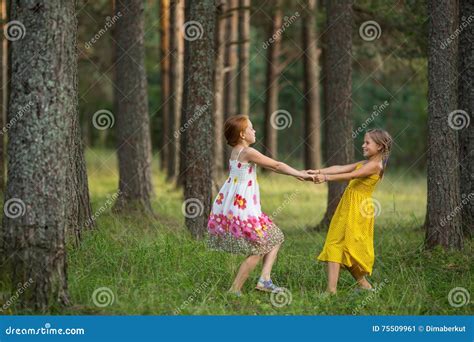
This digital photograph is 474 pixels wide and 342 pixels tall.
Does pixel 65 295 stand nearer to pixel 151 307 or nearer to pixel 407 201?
pixel 151 307

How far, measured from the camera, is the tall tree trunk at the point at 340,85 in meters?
12.2

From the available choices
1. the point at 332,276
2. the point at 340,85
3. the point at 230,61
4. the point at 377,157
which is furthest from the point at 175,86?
the point at 332,276

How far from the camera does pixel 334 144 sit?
484 inches

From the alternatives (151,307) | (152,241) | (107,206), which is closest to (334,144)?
(107,206)

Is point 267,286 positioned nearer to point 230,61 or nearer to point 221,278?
point 221,278

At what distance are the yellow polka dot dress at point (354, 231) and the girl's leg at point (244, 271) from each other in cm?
75

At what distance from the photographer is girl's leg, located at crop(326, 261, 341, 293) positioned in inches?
297

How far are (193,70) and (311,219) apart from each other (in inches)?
213

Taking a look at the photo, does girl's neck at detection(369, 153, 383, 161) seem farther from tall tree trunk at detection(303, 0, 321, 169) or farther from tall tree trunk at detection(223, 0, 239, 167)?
tall tree trunk at detection(303, 0, 321, 169)

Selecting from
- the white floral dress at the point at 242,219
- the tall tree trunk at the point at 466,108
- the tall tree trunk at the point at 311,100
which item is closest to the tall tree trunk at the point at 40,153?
the white floral dress at the point at 242,219

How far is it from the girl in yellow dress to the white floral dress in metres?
0.64

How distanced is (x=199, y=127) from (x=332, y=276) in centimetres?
345

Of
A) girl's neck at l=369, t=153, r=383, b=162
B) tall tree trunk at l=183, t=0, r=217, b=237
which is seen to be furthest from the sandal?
Answer: tall tree trunk at l=183, t=0, r=217, b=237

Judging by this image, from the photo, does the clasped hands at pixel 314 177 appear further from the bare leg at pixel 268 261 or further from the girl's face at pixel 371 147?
the bare leg at pixel 268 261
